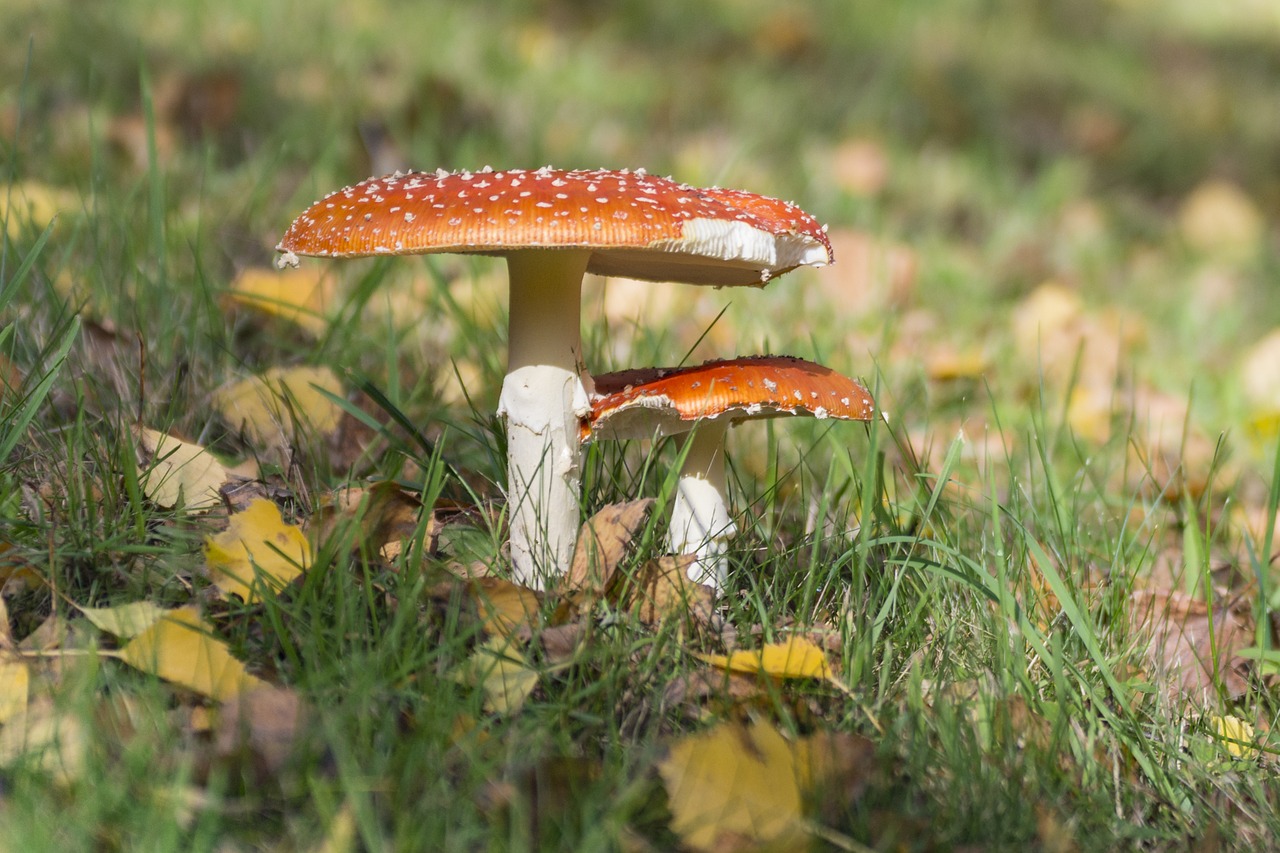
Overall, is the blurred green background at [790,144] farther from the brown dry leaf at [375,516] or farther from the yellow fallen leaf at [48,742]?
the yellow fallen leaf at [48,742]

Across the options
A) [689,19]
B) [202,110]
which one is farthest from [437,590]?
[689,19]

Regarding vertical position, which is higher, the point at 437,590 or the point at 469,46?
the point at 469,46

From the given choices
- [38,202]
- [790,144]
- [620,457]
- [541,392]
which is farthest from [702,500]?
[790,144]

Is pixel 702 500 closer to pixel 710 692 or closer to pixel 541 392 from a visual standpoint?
pixel 541 392

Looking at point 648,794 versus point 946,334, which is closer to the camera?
point 648,794

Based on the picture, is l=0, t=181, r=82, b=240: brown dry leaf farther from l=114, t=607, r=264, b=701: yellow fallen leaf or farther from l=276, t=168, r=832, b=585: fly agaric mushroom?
l=114, t=607, r=264, b=701: yellow fallen leaf

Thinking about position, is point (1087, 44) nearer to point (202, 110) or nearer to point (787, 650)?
point (202, 110)
